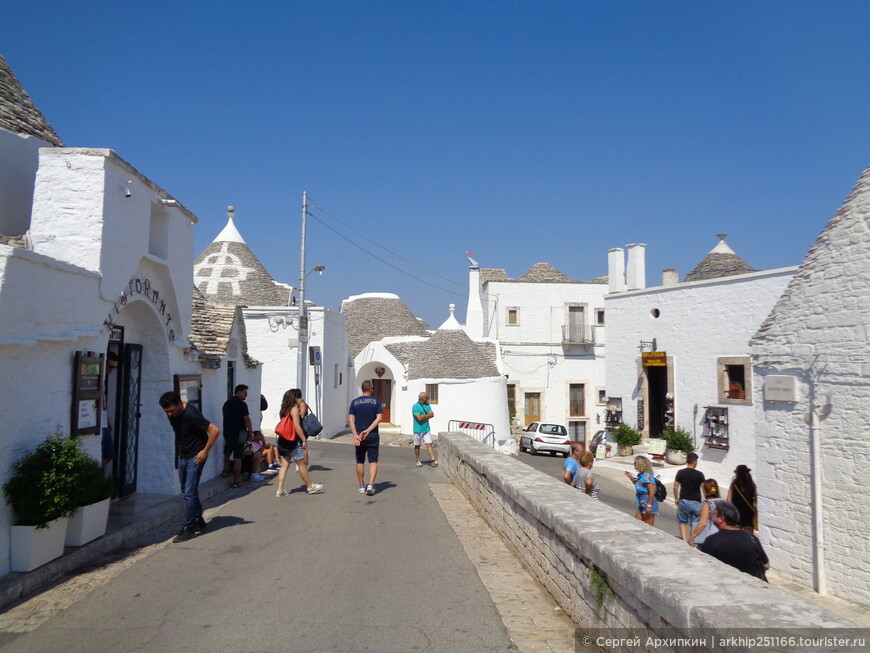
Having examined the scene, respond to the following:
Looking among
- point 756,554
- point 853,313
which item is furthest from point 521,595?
point 853,313

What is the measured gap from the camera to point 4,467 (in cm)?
548

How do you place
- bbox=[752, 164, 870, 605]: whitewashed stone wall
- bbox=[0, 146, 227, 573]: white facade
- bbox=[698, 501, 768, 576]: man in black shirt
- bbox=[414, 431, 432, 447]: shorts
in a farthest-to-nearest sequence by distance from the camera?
bbox=[414, 431, 432, 447]: shorts, bbox=[752, 164, 870, 605]: whitewashed stone wall, bbox=[0, 146, 227, 573]: white facade, bbox=[698, 501, 768, 576]: man in black shirt

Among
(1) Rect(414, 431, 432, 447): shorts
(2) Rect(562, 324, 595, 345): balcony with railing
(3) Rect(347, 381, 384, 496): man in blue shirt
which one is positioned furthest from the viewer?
(2) Rect(562, 324, 595, 345): balcony with railing

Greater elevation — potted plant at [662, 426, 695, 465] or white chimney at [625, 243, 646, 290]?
white chimney at [625, 243, 646, 290]

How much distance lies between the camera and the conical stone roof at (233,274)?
25609mm

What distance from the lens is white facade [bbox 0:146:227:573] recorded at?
18.4 ft

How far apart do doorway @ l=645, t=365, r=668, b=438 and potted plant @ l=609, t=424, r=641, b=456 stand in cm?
102

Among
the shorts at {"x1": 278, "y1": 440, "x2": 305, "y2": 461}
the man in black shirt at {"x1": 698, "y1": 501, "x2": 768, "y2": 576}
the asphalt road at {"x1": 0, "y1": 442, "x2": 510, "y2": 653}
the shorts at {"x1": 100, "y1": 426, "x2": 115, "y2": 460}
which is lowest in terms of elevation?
the asphalt road at {"x1": 0, "y1": 442, "x2": 510, "y2": 653}

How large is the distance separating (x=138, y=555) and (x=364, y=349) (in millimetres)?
26312

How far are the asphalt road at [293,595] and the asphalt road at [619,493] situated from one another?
6681 millimetres

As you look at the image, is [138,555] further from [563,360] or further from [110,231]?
[563,360]

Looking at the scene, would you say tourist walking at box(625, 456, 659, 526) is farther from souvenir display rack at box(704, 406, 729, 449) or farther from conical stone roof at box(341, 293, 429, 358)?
conical stone roof at box(341, 293, 429, 358)

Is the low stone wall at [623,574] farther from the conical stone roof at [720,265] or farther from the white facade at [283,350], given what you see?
the conical stone roof at [720,265]

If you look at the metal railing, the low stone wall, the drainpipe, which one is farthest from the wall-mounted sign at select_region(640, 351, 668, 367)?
the low stone wall
